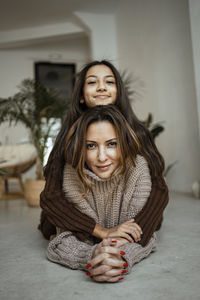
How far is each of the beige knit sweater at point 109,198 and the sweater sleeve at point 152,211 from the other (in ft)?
0.12

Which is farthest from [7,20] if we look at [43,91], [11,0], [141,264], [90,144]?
[141,264]

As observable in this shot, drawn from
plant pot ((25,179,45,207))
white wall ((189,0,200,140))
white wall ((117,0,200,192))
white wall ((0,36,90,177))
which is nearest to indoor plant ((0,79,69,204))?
plant pot ((25,179,45,207))

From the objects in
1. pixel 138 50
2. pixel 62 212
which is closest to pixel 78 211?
pixel 62 212

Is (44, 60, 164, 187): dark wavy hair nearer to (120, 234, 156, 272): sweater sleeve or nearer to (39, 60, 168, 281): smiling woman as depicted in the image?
(39, 60, 168, 281): smiling woman

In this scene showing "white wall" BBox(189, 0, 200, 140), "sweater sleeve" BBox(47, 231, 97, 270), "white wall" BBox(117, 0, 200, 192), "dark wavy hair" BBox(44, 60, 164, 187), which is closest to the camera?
"sweater sleeve" BBox(47, 231, 97, 270)

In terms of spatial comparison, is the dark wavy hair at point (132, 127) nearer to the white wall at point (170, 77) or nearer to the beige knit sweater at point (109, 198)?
the beige knit sweater at point (109, 198)

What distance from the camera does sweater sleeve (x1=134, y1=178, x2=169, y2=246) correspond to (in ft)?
5.03

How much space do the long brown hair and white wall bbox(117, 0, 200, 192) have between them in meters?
2.51

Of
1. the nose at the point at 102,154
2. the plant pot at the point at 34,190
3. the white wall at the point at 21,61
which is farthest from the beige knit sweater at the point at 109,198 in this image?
the white wall at the point at 21,61

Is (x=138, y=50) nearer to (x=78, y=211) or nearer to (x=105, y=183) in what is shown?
(x=105, y=183)

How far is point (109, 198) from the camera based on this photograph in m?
1.65

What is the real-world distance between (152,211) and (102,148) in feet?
1.39

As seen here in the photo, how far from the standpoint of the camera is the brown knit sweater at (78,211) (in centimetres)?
154

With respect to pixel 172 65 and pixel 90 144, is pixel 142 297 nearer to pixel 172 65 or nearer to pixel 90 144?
pixel 90 144
